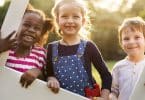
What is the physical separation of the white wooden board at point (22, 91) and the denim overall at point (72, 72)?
89 millimetres

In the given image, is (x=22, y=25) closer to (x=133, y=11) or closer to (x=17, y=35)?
(x=17, y=35)

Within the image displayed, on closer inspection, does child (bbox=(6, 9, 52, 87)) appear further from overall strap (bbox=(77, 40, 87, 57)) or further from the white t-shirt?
the white t-shirt

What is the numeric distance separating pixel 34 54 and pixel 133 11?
49 cm

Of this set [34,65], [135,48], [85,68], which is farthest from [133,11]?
[34,65]

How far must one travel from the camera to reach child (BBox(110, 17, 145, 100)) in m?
1.86

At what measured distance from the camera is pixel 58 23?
190 centimetres

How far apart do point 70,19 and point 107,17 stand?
32 centimetres

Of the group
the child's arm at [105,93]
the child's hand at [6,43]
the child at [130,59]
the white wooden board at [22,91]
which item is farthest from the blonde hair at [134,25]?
the child's hand at [6,43]

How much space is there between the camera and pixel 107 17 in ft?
6.95

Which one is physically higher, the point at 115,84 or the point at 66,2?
the point at 66,2

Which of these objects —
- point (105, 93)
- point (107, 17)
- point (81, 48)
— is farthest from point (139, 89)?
point (107, 17)

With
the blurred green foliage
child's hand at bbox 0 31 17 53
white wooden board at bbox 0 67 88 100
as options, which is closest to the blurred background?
the blurred green foliage

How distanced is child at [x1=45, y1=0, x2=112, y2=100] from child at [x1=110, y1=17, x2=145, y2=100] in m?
0.06

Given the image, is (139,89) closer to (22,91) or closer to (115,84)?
(115,84)
